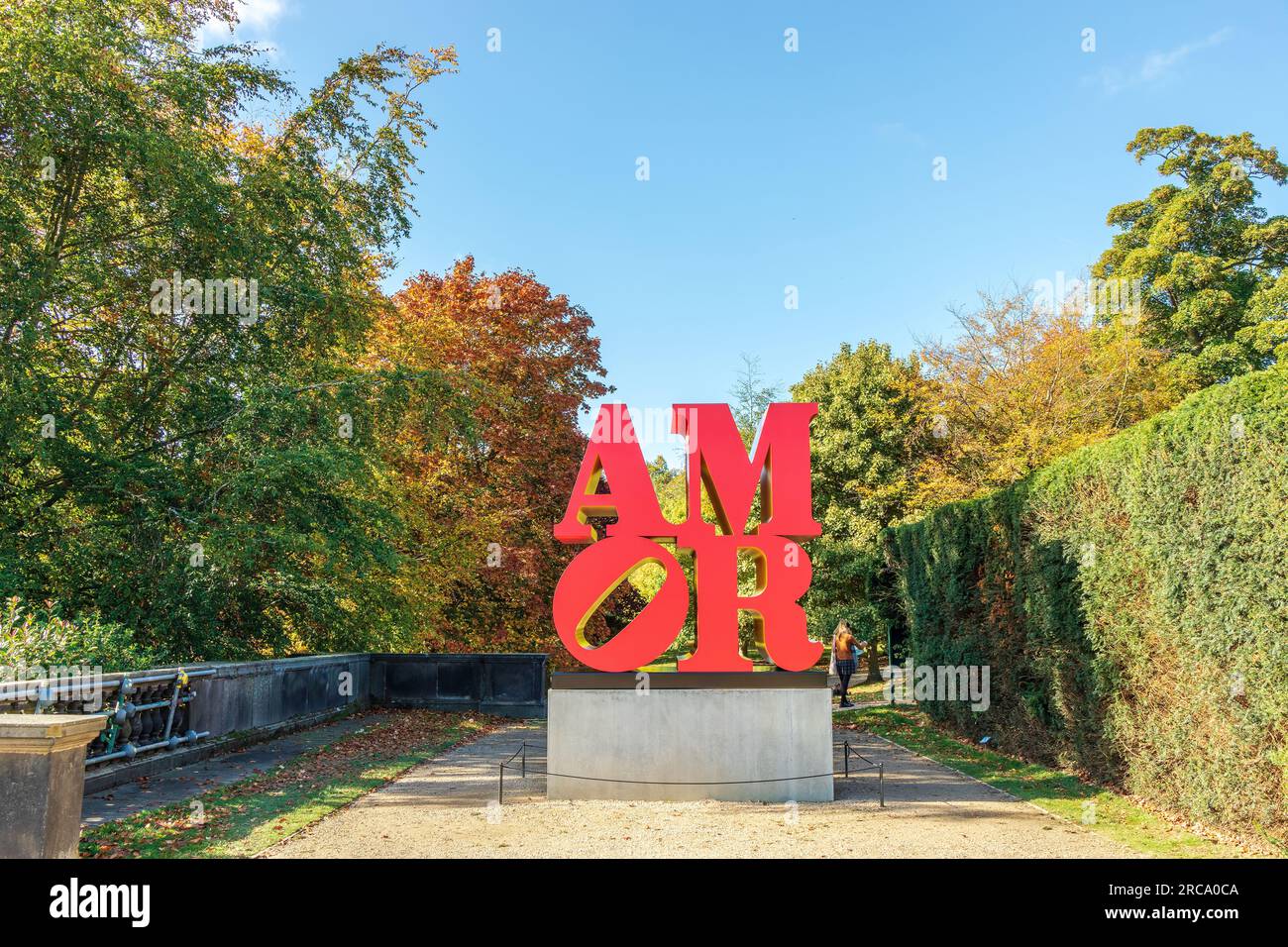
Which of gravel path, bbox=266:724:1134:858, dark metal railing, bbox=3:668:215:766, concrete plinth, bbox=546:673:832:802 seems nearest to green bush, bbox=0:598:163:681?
dark metal railing, bbox=3:668:215:766

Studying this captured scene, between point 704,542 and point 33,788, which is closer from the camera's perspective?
point 33,788

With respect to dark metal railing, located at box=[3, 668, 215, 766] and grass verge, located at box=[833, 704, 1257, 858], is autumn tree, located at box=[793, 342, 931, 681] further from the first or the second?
dark metal railing, located at box=[3, 668, 215, 766]

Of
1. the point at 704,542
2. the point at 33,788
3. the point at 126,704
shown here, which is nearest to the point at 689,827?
the point at 704,542

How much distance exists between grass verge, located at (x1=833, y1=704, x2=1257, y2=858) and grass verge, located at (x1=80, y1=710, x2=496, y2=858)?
7600mm

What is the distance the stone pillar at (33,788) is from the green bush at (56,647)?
3.31m

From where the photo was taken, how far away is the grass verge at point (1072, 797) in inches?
276

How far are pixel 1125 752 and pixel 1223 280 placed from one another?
997 inches

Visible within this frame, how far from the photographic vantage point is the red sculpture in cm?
964

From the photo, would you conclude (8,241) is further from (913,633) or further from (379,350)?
(913,633)

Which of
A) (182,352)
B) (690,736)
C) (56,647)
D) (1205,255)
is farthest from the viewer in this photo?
(1205,255)

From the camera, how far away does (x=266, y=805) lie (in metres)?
8.41

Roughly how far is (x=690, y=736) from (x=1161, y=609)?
16.8 ft

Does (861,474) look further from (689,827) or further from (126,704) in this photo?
(126,704)

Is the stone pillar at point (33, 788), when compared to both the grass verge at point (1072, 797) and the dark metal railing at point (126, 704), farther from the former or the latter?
the grass verge at point (1072, 797)
